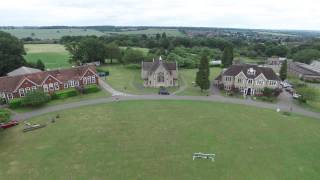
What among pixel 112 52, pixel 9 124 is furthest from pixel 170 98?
pixel 112 52

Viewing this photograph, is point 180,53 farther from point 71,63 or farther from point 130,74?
point 71,63

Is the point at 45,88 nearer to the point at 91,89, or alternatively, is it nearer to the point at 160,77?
the point at 91,89

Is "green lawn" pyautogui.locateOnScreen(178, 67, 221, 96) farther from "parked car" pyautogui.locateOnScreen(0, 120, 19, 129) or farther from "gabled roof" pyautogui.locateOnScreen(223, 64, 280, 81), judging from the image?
"parked car" pyautogui.locateOnScreen(0, 120, 19, 129)

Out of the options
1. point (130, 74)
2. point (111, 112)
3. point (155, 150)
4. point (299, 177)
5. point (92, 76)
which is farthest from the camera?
point (130, 74)

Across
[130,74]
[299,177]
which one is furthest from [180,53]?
[299,177]

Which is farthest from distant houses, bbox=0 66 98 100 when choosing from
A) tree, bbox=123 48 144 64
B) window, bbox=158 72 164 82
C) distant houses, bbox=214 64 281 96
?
distant houses, bbox=214 64 281 96

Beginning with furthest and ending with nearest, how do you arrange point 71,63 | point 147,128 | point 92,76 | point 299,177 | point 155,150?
point 71,63, point 92,76, point 147,128, point 155,150, point 299,177

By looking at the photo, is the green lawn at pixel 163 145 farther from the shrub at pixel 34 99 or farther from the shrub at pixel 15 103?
the shrub at pixel 15 103
